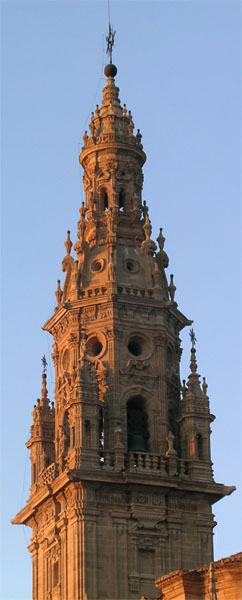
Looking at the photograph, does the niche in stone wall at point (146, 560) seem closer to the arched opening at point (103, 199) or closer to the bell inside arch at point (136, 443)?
the bell inside arch at point (136, 443)

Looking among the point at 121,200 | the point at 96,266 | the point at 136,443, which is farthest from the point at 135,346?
the point at 121,200

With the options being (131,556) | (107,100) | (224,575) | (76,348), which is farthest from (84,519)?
(107,100)

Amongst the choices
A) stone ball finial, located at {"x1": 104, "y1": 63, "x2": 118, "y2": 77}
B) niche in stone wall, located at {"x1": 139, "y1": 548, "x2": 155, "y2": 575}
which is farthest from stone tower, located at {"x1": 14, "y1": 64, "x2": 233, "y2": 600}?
stone ball finial, located at {"x1": 104, "y1": 63, "x2": 118, "y2": 77}

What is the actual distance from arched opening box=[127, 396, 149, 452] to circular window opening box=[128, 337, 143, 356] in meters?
1.94

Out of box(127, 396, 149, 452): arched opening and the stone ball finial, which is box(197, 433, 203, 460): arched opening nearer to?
box(127, 396, 149, 452): arched opening

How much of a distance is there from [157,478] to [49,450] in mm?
6547

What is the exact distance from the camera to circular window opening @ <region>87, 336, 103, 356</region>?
7675 centimetres

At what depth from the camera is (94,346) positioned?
77.0 metres

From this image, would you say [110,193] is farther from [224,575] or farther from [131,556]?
[224,575]

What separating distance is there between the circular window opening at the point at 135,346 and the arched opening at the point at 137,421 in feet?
6.36

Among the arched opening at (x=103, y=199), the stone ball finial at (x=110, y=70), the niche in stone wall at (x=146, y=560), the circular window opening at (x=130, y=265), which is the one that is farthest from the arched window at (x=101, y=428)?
the stone ball finial at (x=110, y=70)

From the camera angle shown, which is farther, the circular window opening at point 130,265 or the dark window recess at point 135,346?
the circular window opening at point 130,265

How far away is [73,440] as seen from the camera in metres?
74.0

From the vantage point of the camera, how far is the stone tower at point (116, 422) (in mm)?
72562
